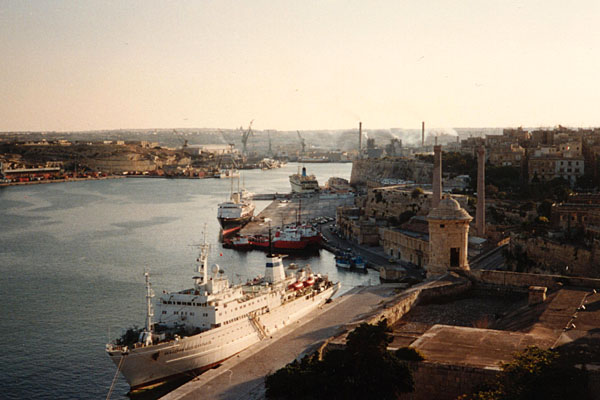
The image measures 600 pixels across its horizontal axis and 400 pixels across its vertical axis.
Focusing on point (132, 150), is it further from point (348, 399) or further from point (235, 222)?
point (348, 399)

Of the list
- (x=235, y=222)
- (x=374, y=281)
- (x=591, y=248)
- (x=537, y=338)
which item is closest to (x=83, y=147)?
(x=235, y=222)

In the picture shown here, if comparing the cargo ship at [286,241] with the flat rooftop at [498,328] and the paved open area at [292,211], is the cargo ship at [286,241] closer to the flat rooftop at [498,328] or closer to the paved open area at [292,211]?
the paved open area at [292,211]

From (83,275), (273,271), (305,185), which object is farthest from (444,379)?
(305,185)

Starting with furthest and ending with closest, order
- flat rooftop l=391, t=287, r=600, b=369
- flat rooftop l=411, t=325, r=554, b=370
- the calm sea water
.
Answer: the calm sea water, flat rooftop l=391, t=287, r=600, b=369, flat rooftop l=411, t=325, r=554, b=370

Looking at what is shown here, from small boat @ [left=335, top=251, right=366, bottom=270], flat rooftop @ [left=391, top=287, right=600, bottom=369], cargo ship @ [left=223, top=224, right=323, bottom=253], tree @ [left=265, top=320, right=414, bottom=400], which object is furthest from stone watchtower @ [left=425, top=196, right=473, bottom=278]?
cargo ship @ [left=223, top=224, right=323, bottom=253]

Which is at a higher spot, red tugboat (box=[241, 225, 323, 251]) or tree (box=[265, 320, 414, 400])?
tree (box=[265, 320, 414, 400])

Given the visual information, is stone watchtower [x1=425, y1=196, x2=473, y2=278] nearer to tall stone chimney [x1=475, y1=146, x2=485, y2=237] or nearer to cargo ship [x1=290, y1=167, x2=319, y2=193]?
tall stone chimney [x1=475, y1=146, x2=485, y2=237]

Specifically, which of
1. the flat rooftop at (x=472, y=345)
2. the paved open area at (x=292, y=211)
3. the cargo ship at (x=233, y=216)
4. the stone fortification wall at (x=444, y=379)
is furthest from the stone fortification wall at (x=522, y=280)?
the cargo ship at (x=233, y=216)

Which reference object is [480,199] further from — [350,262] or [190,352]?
[190,352]
